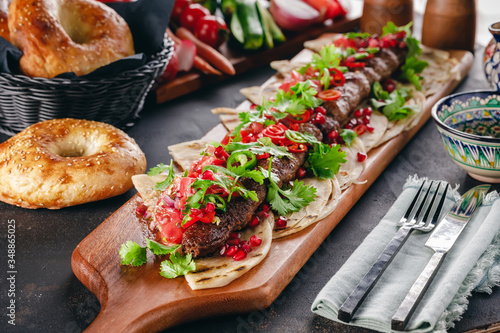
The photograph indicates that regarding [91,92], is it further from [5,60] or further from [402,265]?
[402,265]

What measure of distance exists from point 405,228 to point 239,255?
3.87ft

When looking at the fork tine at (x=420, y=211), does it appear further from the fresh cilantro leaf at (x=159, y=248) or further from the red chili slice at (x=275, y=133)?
the fresh cilantro leaf at (x=159, y=248)

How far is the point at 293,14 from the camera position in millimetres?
7285

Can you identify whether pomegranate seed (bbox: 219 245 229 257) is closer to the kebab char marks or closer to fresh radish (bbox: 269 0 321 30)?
the kebab char marks

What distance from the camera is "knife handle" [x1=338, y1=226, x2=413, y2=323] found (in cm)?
293

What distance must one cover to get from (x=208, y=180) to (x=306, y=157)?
44.5 inches

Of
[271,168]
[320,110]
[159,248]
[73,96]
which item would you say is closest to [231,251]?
[159,248]

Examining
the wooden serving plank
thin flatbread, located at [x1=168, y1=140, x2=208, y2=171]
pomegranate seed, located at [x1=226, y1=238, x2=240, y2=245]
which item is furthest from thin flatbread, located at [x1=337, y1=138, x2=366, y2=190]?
the wooden serving plank

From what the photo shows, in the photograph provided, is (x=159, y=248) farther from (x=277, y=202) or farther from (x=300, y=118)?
(x=300, y=118)

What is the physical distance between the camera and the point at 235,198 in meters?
3.50

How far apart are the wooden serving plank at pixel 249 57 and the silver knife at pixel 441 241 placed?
3420 millimetres

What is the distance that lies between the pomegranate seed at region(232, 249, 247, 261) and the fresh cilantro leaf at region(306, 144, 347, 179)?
1.02 m

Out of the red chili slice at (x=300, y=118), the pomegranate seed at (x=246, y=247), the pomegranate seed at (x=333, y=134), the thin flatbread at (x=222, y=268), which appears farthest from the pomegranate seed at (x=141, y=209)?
the pomegranate seed at (x=333, y=134)

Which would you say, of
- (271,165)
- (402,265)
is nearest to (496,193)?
(402,265)
